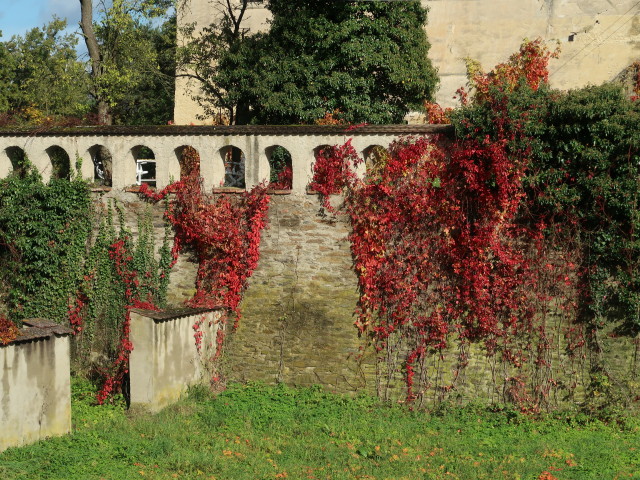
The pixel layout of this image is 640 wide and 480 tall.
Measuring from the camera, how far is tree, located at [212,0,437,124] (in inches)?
607

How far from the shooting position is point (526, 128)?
1005 cm

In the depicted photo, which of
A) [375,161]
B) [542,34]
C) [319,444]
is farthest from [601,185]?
[542,34]

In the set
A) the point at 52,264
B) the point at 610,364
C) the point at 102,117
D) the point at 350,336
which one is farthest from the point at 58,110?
the point at 610,364

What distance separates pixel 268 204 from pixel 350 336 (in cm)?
264

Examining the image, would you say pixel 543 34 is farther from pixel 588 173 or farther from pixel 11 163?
pixel 11 163

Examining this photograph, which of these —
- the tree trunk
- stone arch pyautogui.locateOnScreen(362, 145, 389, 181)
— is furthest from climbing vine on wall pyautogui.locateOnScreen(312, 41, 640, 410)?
the tree trunk

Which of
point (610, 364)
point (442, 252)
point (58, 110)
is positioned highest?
point (58, 110)

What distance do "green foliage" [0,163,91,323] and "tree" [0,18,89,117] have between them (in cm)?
864

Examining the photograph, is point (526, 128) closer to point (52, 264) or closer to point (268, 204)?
point (268, 204)

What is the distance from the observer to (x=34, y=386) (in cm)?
961

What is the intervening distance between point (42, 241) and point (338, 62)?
7.40 meters

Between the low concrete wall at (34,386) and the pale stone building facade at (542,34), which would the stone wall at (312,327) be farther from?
the pale stone building facade at (542,34)

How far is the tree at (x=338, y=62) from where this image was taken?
1543cm

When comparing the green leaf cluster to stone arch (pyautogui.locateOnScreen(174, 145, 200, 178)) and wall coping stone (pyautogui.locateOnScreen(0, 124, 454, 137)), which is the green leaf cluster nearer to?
wall coping stone (pyautogui.locateOnScreen(0, 124, 454, 137))
